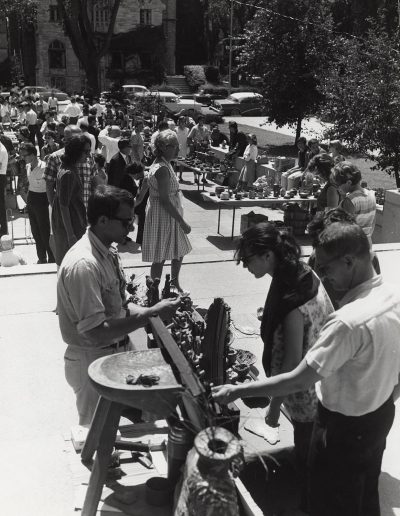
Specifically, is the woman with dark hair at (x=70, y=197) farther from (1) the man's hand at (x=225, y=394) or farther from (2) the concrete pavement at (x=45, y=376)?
(1) the man's hand at (x=225, y=394)

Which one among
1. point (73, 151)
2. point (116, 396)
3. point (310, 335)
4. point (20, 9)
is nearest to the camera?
point (116, 396)

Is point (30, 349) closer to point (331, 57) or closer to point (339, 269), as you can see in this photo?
point (339, 269)

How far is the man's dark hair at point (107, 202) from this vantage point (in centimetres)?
367

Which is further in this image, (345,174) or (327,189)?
(327,189)

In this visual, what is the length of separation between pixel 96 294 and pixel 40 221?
5489mm

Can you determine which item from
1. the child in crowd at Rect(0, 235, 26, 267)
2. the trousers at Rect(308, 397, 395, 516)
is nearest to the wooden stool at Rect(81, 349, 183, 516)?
the trousers at Rect(308, 397, 395, 516)

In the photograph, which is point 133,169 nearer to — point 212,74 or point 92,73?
point 92,73

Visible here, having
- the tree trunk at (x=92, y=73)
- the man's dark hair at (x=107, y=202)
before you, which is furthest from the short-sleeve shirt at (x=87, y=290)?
the tree trunk at (x=92, y=73)

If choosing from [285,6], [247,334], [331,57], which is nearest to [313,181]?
[247,334]

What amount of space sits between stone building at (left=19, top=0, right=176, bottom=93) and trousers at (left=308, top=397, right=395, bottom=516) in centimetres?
5073

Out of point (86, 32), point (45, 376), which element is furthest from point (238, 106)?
point (45, 376)

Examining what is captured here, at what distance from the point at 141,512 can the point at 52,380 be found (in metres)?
2.41

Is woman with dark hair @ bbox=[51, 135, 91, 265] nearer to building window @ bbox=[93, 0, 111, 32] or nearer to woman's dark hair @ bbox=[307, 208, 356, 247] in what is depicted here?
woman's dark hair @ bbox=[307, 208, 356, 247]

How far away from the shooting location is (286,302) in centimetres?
356
